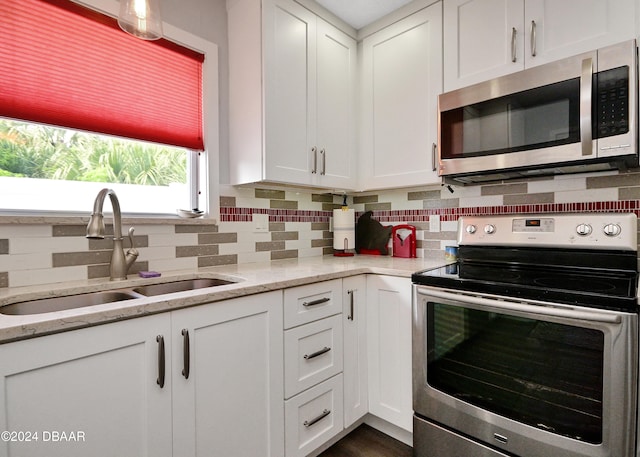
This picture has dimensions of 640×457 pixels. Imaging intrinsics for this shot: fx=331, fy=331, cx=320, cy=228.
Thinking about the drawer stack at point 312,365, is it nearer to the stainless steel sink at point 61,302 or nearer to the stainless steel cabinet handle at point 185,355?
the stainless steel cabinet handle at point 185,355

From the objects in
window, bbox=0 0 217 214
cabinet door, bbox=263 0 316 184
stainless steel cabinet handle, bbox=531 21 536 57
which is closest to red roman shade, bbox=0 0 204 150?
window, bbox=0 0 217 214

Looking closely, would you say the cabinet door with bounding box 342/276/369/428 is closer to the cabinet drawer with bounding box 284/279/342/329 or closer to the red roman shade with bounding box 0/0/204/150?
the cabinet drawer with bounding box 284/279/342/329

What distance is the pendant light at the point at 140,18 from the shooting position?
1058 mm

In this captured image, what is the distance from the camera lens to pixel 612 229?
1332 millimetres

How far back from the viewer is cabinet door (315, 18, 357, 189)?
6.66ft

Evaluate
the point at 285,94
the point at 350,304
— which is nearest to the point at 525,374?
the point at 350,304

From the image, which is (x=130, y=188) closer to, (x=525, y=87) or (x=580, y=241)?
(x=525, y=87)

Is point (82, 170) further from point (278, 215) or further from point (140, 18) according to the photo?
point (278, 215)

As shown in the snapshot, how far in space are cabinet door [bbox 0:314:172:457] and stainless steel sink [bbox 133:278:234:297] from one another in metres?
0.48

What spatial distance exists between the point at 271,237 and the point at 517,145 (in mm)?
1449

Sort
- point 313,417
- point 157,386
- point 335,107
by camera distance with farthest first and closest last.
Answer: point 335,107 < point 313,417 < point 157,386

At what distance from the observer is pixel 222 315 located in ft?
3.93

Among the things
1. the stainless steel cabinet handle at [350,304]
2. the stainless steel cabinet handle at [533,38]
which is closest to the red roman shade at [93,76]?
the stainless steel cabinet handle at [350,304]

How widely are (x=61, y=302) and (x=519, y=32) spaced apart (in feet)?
7.57
